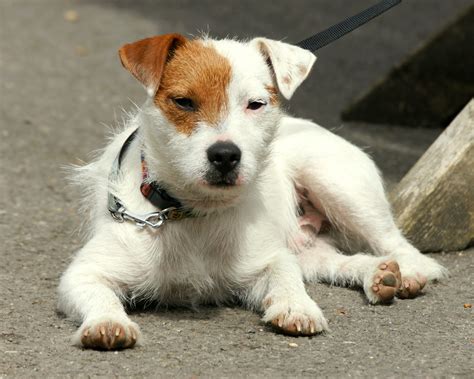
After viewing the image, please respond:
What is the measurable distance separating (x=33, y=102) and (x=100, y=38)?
2.88m

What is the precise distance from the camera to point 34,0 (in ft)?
48.3

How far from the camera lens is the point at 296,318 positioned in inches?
171

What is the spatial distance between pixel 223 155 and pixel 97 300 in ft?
2.98

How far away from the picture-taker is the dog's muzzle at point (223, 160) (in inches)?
166

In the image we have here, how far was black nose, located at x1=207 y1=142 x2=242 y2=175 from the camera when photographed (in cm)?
421

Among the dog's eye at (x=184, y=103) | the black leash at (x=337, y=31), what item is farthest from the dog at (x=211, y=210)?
the black leash at (x=337, y=31)

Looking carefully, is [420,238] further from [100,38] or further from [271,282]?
[100,38]

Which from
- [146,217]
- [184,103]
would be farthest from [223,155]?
[146,217]

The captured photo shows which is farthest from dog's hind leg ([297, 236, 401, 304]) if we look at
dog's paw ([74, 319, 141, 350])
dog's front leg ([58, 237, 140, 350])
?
dog's paw ([74, 319, 141, 350])

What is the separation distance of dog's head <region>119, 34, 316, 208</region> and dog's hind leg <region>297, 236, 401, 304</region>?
89 centimetres

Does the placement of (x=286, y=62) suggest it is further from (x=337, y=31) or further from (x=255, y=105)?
(x=337, y=31)

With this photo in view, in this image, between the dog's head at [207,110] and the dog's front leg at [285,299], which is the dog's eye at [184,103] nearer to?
the dog's head at [207,110]

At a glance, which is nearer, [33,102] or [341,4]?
[33,102]

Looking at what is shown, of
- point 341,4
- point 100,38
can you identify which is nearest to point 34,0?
point 100,38
